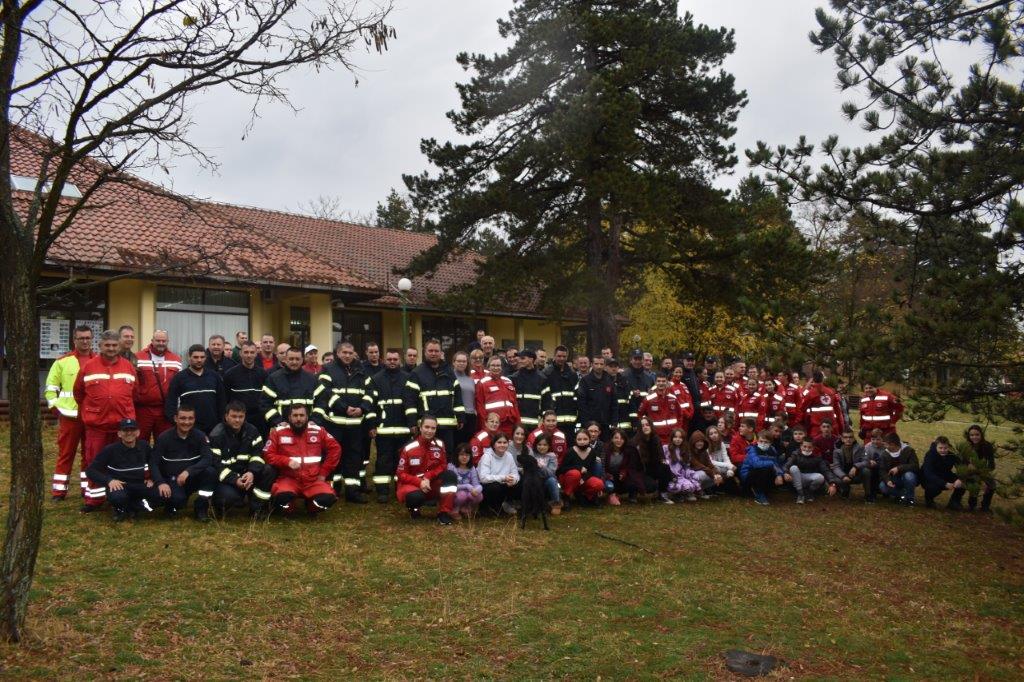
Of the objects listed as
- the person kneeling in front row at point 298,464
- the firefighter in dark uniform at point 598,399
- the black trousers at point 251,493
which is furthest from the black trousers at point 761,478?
the black trousers at point 251,493

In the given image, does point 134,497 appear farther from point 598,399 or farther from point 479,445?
point 598,399

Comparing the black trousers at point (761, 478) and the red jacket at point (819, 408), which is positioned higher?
the red jacket at point (819, 408)

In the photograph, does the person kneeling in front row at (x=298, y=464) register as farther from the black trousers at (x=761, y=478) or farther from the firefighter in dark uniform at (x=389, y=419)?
the black trousers at (x=761, y=478)

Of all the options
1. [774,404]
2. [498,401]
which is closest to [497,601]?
[498,401]

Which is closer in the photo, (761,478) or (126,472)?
(126,472)

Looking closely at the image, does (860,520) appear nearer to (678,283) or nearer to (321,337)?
(678,283)

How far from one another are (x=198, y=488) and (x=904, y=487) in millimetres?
9268

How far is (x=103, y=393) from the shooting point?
8.11 metres

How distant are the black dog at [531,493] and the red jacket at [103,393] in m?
4.17

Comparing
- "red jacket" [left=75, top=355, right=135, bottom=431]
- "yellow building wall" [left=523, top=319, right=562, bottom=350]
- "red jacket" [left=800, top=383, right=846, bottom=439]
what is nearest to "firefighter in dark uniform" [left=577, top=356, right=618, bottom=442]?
"red jacket" [left=800, top=383, right=846, bottom=439]

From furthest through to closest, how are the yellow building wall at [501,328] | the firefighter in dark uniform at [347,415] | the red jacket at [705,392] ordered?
the yellow building wall at [501,328]
the red jacket at [705,392]
the firefighter in dark uniform at [347,415]

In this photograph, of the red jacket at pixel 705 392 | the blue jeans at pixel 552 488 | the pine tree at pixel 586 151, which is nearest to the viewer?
the blue jeans at pixel 552 488

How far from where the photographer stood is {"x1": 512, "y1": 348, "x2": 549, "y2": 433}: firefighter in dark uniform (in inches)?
415

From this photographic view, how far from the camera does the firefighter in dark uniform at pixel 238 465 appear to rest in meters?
8.14
